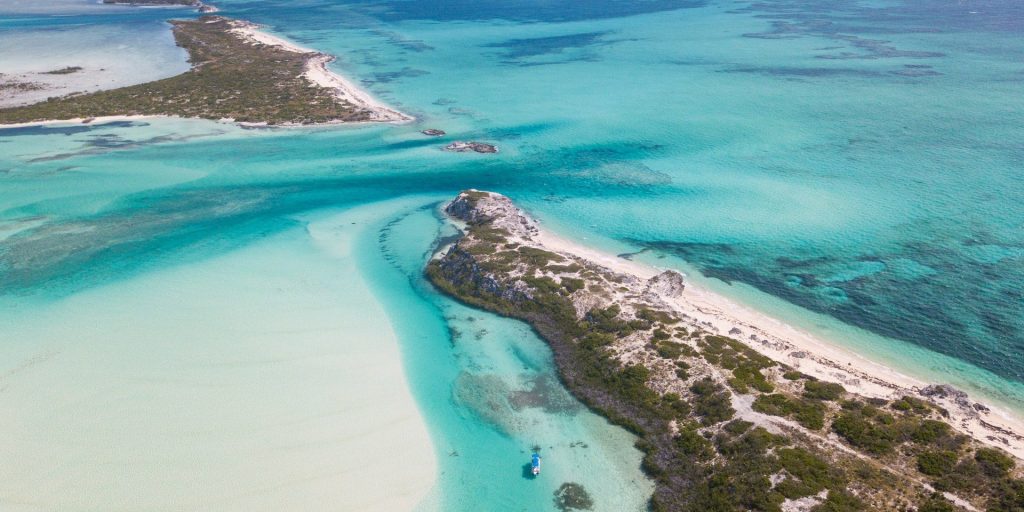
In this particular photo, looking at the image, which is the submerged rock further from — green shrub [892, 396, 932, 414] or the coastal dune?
green shrub [892, 396, 932, 414]

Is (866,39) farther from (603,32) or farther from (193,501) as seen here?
(193,501)

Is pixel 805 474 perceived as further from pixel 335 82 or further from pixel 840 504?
pixel 335 82

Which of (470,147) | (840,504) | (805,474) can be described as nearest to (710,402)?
(805,474)

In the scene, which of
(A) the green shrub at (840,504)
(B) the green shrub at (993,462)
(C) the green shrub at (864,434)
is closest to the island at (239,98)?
(C) the green shrub at (864,434)

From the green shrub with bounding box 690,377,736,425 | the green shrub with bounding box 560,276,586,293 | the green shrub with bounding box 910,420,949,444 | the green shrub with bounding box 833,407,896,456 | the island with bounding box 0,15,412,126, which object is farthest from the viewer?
the island with bounding box 0,15,412,126

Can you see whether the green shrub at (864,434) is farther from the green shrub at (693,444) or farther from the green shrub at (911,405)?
the green shrub at (693,444)

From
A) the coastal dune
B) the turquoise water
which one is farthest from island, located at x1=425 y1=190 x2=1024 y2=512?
the coastal dune
